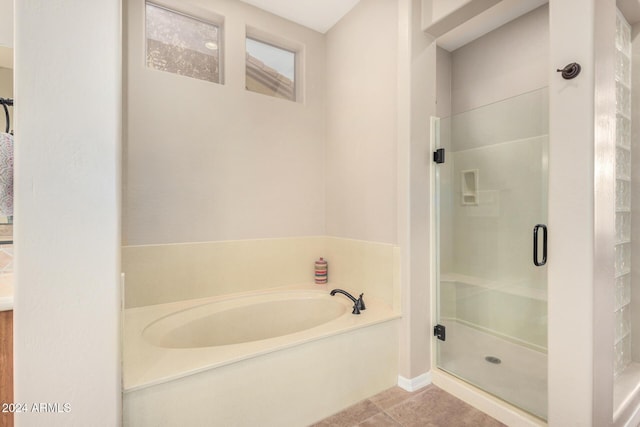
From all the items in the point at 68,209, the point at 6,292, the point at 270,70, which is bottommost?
the point at 6,292

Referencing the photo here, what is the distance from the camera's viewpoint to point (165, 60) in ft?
7.14

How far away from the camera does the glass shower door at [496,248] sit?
5.22 ft

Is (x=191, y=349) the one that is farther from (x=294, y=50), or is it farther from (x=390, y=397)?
(x=294, y=50)

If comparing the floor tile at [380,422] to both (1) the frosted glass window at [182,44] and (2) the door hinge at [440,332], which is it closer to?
(2) the door hinge at [440,332]

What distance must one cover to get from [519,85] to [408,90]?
133cm

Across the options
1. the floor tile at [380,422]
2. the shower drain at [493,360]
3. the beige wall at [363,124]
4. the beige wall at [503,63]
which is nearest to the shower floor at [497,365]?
the shower drain at [493,360]

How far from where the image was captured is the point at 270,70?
261cm

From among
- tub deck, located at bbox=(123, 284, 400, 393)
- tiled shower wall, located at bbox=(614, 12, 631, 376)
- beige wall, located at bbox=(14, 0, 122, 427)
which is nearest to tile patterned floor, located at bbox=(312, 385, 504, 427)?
tub deck, located at bbox=(123, 284, 400, 393)

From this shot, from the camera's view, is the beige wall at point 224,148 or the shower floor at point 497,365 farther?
the beige wall at point 224,148

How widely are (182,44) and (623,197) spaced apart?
3051mm

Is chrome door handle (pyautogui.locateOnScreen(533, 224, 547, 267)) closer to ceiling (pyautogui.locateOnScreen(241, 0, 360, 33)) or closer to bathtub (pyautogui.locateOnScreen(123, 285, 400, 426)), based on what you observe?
bathtub (pyautogui.locateOnScreen(123, 285, 400, 426))

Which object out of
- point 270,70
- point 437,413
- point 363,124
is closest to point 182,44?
point 270,70

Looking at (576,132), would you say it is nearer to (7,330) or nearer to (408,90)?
(408,90)

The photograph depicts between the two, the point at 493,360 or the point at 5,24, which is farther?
the point at 493,360
